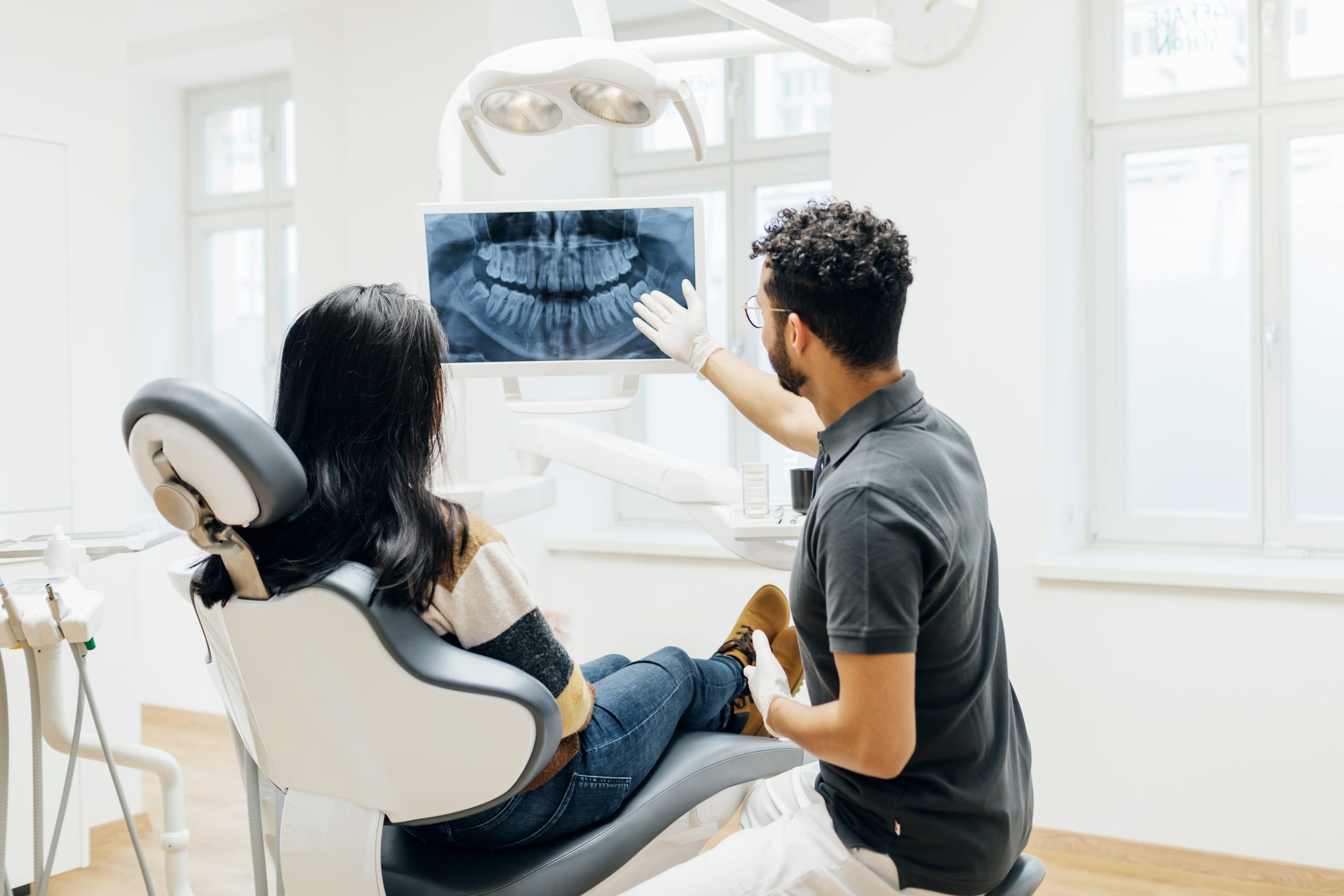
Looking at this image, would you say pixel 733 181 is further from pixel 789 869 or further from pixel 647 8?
pixel 789 869

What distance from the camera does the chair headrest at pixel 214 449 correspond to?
105cm

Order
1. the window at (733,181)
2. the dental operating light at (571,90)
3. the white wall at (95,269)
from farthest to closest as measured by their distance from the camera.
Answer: the window at (733,181) → the white wall at (95,269) → the dental operating light at (571,90)

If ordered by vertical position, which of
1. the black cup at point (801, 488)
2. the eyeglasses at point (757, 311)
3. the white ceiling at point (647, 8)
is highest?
the white ceiling at point (647, 8)

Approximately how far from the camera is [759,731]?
A: 5.65ft

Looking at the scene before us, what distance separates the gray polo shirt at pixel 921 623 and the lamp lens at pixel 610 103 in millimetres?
800

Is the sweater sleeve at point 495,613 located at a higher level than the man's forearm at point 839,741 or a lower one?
higher

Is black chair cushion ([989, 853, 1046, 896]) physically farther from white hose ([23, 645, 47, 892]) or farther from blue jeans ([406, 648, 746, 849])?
white hose ([23, 645, 47, 892])

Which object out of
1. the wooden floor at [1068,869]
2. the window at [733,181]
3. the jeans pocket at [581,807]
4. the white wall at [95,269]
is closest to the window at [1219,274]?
the wooden floor at [1068,869]

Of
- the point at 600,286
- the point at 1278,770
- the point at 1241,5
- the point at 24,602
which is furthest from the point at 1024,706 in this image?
the point at 24,602

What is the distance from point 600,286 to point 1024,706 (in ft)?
5.02

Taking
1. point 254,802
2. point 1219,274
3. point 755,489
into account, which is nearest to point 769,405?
point 755,489

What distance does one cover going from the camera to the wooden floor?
97.2 inches

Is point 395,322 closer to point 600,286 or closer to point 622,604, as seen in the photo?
point 600,286

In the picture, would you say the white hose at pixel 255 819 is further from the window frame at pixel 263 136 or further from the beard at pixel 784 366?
the window frame at pixel 263 136
